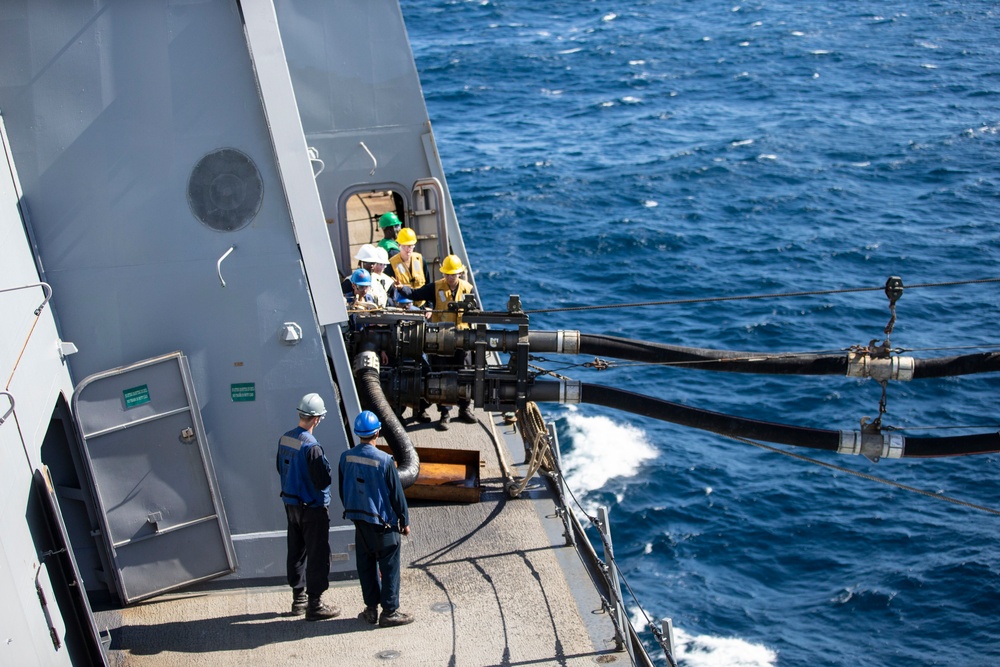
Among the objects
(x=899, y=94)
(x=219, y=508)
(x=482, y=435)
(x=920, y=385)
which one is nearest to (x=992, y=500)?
(x=920, y=385)

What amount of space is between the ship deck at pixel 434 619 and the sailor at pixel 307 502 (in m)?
0.38

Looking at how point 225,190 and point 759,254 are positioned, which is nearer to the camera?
point 225,190

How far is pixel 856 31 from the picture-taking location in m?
45.2

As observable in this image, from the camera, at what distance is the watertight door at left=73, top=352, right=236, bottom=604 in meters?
7.68

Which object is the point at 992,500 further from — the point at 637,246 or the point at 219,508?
the point at 219,508

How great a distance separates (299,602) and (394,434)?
158 centimetres

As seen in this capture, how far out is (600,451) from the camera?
19422 millimetres

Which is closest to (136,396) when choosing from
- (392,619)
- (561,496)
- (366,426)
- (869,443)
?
(366,426)

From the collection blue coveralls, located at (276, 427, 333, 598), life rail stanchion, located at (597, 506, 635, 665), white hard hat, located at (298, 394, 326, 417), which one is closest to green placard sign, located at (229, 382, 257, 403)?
blue coveralls, located at (276, 427, 333, 598)

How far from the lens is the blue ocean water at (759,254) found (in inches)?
616

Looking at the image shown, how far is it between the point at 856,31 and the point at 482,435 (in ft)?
132

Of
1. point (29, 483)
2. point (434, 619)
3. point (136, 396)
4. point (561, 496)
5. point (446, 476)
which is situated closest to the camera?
point (29, 483)

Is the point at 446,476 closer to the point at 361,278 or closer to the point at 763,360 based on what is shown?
the point at 361,278

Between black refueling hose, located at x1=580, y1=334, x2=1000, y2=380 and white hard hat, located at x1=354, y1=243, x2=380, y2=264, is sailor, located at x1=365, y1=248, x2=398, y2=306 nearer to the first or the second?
white hard hat, located at x1=354, y1=243, x2=380, y2=264
